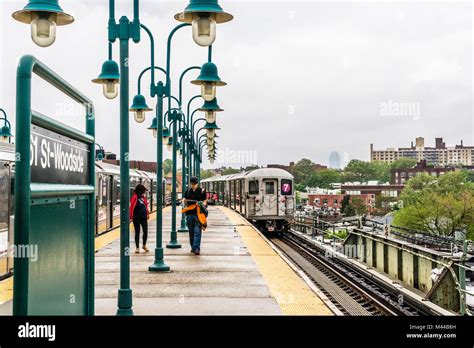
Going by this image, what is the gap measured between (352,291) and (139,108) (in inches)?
276

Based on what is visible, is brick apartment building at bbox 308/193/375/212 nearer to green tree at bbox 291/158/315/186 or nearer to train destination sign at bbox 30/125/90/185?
green tree at bbox 291/158/315/186

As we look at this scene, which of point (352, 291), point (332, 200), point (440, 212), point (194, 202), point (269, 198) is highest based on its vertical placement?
point (194, 202)

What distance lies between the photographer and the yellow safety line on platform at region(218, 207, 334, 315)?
24.9ft

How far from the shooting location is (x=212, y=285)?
30.8 feet

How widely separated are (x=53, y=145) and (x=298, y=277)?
300 inches

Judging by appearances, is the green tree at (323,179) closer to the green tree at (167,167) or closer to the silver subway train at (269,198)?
the green tree at (167,167)

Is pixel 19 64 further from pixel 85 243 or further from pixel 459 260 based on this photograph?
pixel 459 260

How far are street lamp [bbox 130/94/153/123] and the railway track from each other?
599 cm

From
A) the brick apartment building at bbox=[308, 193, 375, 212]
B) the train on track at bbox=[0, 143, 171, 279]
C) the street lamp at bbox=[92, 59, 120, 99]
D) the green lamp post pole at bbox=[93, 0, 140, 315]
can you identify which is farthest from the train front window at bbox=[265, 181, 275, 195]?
the brick apartment building at bbox=[308, 193, 375, 212]

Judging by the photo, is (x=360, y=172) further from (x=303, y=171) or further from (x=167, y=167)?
(x=167, y=167)

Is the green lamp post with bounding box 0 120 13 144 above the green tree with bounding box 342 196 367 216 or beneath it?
above

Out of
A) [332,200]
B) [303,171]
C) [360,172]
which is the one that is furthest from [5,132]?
[360,172]

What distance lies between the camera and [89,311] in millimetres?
4023
